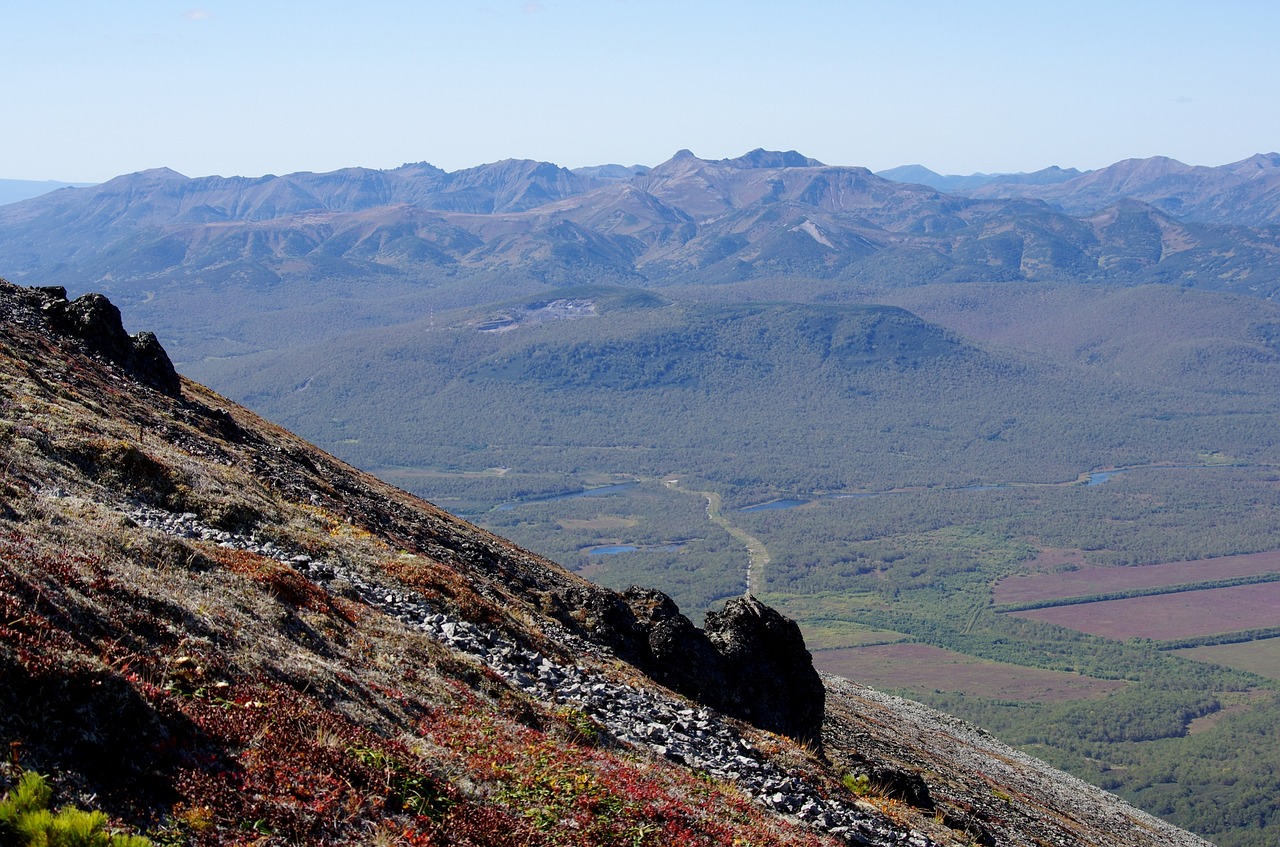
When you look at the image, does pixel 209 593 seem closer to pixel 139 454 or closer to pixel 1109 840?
pixel 139 454

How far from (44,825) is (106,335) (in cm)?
3390

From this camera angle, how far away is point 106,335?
3959 cm

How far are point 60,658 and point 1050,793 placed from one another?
44058mm

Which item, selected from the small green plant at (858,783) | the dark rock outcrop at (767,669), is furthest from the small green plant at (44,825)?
the dark rock outcrop at (767,669)

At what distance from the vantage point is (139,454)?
81.8ft

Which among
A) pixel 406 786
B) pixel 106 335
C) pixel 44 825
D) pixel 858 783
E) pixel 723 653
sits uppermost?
pixel 106 335

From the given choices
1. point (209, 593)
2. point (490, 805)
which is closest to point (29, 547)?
point (209, 593)

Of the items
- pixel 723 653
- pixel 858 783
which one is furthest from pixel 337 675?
pixel 723 653

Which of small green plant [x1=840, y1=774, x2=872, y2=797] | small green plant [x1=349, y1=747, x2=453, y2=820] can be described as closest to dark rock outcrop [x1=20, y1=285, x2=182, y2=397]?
small green plant [x1=840, y1=774, x2=872, y2=797]

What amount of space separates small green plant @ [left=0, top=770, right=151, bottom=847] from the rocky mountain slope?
1.79ft

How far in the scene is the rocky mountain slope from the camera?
11922 millimetres

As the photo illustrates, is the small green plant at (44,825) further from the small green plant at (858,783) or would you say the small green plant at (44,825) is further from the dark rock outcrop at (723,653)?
the dark rock outcrop at (723,653)

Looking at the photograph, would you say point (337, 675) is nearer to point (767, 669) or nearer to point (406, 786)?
point (406, 786)

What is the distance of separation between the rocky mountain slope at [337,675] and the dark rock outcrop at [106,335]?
0.15m
